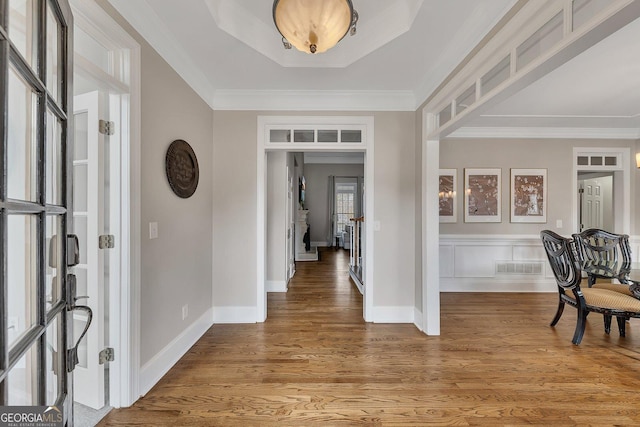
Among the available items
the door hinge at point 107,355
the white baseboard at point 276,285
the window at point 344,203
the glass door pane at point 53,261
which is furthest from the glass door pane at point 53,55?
the window at point 344,203

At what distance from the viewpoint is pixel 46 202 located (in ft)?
2.65

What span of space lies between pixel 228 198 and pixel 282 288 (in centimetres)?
189

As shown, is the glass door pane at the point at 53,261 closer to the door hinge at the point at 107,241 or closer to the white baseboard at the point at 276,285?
the door hinge at the point at 107,241

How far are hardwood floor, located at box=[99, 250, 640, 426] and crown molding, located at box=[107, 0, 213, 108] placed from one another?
8.27 ft

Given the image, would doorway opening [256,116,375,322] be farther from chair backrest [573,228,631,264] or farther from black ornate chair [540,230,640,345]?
chair backrest [573,228,631,264]

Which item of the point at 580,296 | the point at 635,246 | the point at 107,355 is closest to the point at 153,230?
the point at 107,355

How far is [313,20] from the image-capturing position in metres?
1.40

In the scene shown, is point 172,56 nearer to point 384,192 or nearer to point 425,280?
point 384,192

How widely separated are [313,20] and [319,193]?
8077 millimetres

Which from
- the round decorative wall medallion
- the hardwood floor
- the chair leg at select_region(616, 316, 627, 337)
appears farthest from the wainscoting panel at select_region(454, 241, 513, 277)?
the round decorative wall medallion

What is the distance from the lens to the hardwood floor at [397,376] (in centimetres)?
180

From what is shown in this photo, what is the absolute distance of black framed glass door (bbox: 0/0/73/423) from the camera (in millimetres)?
612

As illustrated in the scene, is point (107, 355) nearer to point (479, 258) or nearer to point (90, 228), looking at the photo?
point (90, 228)

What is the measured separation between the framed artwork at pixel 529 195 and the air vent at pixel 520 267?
69 cm
